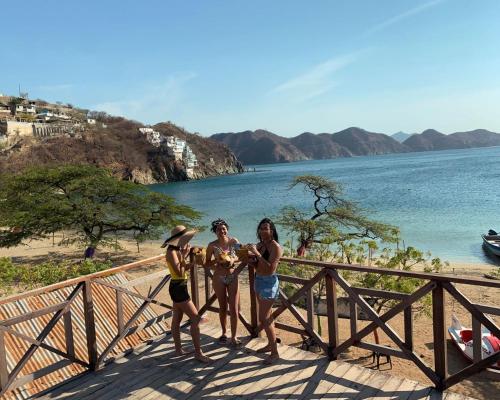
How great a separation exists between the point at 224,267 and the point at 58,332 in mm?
3130

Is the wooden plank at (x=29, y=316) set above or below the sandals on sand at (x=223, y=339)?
above

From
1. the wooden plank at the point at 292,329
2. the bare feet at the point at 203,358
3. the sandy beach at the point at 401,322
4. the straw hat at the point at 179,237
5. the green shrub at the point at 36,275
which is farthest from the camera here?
the green shrub at the point at 36,275

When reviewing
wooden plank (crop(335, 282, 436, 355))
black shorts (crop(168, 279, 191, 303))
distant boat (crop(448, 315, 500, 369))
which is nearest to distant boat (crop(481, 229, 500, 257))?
distant boat (crop(448, 315, 500, 369))

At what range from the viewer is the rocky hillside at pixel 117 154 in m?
86.2

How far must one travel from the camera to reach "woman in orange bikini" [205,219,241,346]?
515 cm

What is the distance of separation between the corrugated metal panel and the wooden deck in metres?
0.83

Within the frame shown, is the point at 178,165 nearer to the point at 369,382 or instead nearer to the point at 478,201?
the point at 478,201

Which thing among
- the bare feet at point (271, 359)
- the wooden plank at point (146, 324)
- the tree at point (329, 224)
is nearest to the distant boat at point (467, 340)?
the bare feet at point (271, 359)

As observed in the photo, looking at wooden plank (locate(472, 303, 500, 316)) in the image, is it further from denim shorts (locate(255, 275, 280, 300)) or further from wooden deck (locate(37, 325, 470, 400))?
denim shorts (locate(255, 275, 280, 300))

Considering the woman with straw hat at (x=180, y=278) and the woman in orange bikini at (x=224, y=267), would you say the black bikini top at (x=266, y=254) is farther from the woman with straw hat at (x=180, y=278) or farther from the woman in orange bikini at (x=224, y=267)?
the woman with straw hat at (x=180, y=278)

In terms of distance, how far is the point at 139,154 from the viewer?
116875 millimetres

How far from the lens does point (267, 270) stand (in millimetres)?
4789

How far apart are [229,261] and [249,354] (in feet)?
4.23

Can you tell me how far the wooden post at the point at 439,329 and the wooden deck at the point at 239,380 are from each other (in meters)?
0.20
